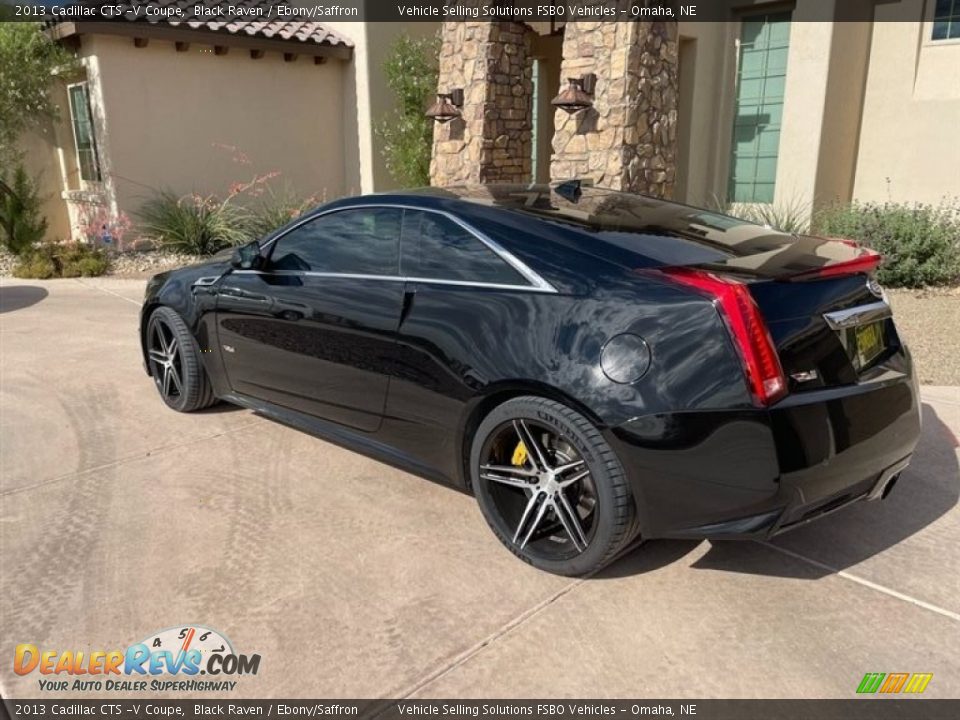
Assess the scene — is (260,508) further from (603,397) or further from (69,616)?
(603,397)

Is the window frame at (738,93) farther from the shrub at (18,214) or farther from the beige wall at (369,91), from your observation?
the shrub at (18,214)

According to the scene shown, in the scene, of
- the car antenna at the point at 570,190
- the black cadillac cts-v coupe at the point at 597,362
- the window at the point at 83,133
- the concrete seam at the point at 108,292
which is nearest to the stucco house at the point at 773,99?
the concrete seam at the point at 108,292

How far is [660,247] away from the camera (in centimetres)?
311

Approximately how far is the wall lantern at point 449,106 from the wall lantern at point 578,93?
6.71 feet

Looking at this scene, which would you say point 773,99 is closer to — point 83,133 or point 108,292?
point 108,292

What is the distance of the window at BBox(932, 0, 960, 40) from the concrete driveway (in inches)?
318

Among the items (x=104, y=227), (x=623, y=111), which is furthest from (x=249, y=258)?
(x=104, y=227)

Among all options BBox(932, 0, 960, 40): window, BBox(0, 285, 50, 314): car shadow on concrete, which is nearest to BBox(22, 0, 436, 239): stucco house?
BBox(0, 285, 50, 314): car shadow on concrete

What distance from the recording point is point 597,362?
2.86 m

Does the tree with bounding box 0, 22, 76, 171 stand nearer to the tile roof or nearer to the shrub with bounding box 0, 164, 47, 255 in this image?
the shrub with bounding box 0, 164, 47, 255

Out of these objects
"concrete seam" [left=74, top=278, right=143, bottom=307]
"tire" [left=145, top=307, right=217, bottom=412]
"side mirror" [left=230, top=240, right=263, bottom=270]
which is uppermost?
"side mirror" [left=230, top=240, right=263, bottom=270]

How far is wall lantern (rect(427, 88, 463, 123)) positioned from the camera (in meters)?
10.6

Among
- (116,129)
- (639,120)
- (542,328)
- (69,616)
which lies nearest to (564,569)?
A: (542,328)

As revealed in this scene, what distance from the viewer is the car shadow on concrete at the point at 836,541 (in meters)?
3.25
